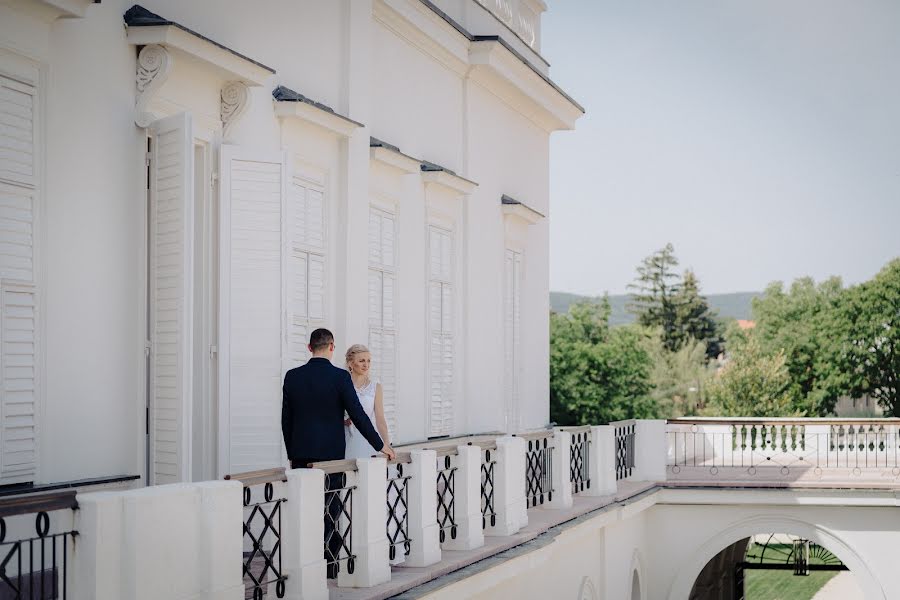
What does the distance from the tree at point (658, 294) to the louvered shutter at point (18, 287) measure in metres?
83.4

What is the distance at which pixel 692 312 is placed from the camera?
297 ft

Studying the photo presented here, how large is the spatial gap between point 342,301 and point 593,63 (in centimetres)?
7954

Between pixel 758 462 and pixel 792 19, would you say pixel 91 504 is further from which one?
pixel 792 19

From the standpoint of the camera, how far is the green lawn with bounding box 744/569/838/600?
5581 centimetres

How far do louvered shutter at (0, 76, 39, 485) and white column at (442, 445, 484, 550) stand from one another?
13.1 feet

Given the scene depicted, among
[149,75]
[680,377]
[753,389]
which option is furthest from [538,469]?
[680,377]

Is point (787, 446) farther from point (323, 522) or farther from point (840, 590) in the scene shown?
point (840, 590)

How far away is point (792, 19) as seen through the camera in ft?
243

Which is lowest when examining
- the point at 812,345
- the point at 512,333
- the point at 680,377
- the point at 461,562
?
the point at 680,377

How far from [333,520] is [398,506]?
1265mm

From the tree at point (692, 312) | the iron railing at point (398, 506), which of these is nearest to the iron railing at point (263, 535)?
the iron railing at point (398, 506)

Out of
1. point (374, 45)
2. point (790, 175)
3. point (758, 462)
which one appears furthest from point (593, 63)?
point (374, 45)

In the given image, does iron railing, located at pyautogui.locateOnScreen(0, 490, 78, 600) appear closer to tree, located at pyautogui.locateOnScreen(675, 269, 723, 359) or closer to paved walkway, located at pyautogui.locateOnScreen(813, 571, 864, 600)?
paved walkway, located at pyautogui.locateOnScreen(813, 571, 864, 600)

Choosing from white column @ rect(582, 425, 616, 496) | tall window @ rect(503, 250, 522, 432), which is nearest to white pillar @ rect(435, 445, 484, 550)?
white column @ rect(582, 425, 616, 496)
